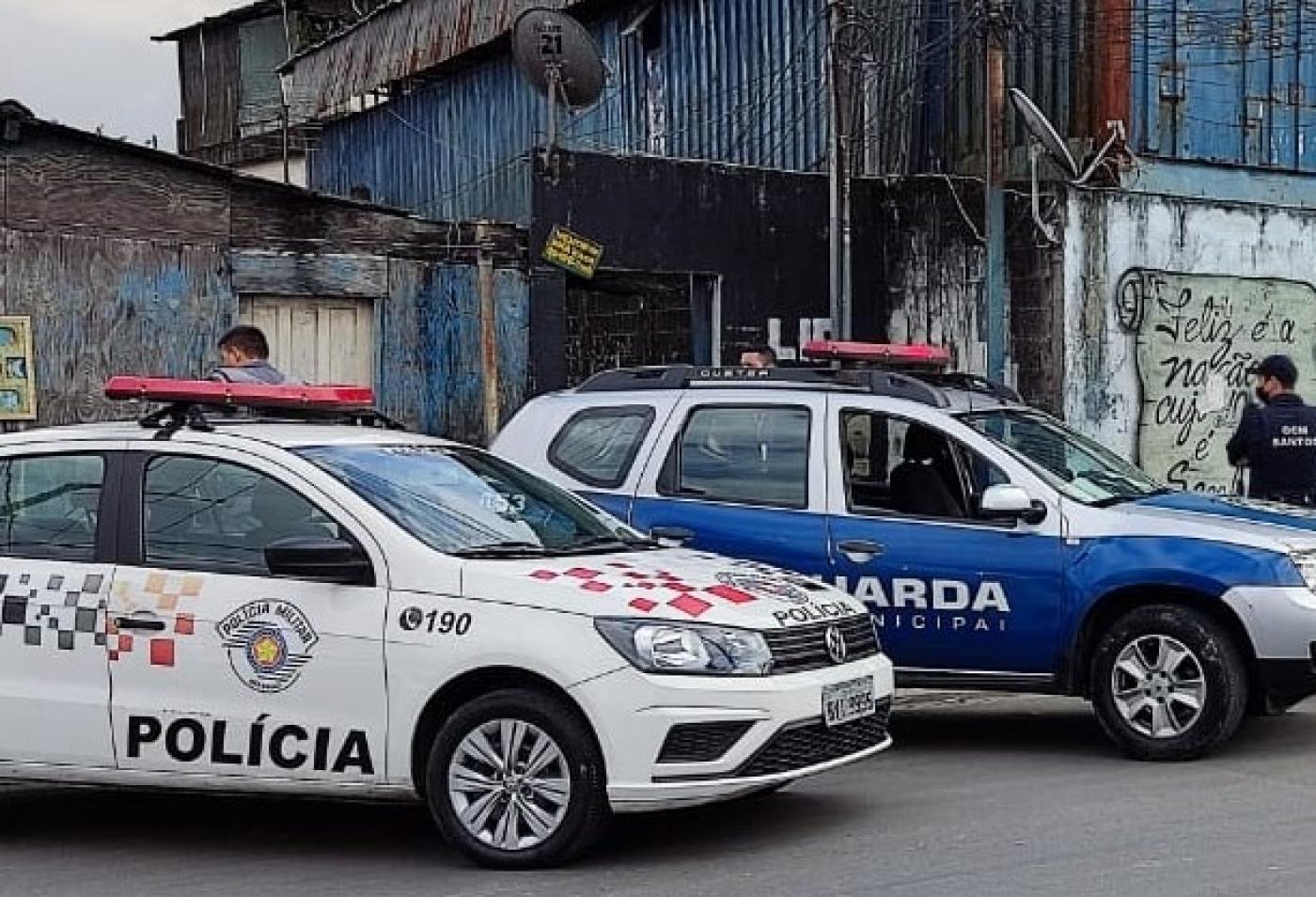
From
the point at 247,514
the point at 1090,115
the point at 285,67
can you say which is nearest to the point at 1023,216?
the point at 1090,115

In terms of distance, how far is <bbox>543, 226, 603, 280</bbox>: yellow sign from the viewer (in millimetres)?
15609

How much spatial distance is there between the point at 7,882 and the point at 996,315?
10.2 m

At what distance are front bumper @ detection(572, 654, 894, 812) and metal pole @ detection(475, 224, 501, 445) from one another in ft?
26.6

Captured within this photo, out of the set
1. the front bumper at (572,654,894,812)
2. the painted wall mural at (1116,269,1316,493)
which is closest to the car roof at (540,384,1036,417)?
the front bumper at (572,654,894,812)

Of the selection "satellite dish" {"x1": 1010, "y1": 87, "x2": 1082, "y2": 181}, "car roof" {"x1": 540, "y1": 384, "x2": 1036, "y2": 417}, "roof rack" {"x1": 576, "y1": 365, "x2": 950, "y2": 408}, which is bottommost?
"car roof" {"x1": 540, "y1": 384, "x2": 1036, "y2": 417}

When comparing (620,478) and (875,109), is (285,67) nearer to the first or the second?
(875,109)

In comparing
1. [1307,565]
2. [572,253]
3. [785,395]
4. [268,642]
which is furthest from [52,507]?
[572,253]

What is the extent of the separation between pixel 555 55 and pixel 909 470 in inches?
296

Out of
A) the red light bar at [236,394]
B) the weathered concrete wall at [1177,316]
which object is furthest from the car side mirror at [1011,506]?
the weathered concrete wall at [1177,316]

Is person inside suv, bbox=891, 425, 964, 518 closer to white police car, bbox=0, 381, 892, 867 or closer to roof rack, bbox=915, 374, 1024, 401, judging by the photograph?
roof rack, bbox=915, 374, 1024, 401

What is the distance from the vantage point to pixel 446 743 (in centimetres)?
735

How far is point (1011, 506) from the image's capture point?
31.0 feet

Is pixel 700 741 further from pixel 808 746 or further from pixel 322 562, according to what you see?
pixel 322 562

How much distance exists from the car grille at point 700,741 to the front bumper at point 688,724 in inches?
0.5
